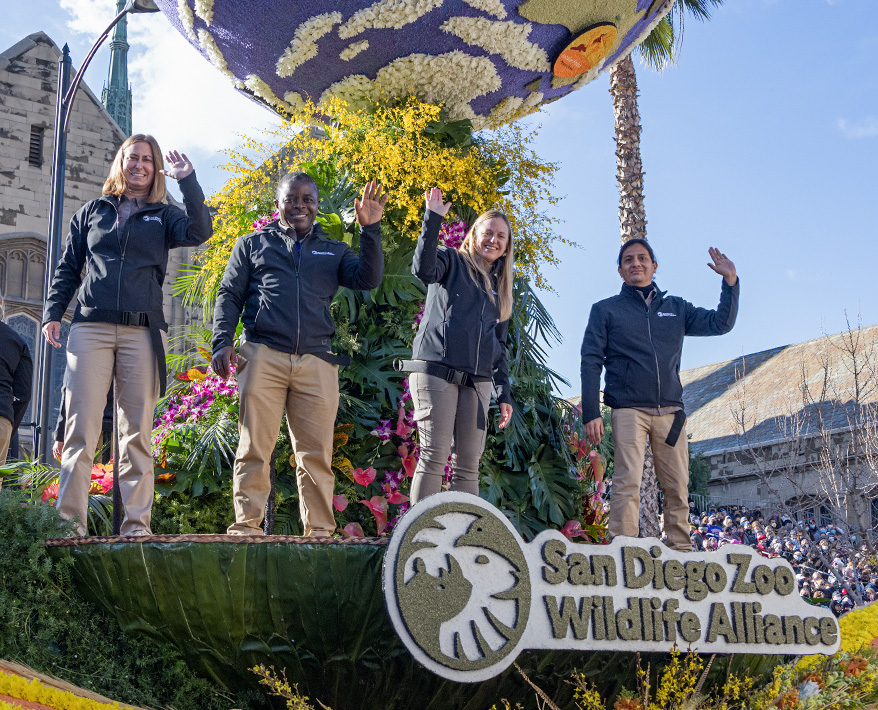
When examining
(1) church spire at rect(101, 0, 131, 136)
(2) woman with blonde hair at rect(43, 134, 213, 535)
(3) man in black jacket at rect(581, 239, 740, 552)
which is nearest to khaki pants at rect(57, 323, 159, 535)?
(2) woman with blonde hair at rect(43, 134, 213, 535)

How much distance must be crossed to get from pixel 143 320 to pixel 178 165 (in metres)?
0.77

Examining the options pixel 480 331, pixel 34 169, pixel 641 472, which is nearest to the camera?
pixel 480 331

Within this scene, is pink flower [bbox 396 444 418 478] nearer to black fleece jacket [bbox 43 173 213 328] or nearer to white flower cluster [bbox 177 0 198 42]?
black fleece jacket [bbox 43 173 213 328]

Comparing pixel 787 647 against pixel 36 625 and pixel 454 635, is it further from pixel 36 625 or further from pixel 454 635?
pixel 36 625

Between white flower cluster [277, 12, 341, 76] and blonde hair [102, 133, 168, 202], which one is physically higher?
white flower cluster [277, 12, 341, 76]

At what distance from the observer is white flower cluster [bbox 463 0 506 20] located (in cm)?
549

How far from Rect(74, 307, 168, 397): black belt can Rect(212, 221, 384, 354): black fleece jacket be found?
27cm

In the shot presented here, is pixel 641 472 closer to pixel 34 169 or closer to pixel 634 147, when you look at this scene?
pixel 634 147

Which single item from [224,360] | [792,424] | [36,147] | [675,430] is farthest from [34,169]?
[675,430]

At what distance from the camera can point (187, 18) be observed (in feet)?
19.6

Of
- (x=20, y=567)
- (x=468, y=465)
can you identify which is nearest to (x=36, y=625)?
(x=20, y=567)

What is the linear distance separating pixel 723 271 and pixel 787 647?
2.33m

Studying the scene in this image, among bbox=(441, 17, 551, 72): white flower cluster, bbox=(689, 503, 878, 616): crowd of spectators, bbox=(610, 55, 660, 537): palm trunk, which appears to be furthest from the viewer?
bbox=(689, 503, 878, 616): crowd of spectators

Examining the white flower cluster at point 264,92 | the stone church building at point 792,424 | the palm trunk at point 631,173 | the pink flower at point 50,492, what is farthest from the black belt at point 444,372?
the stone church building at point 792,424
